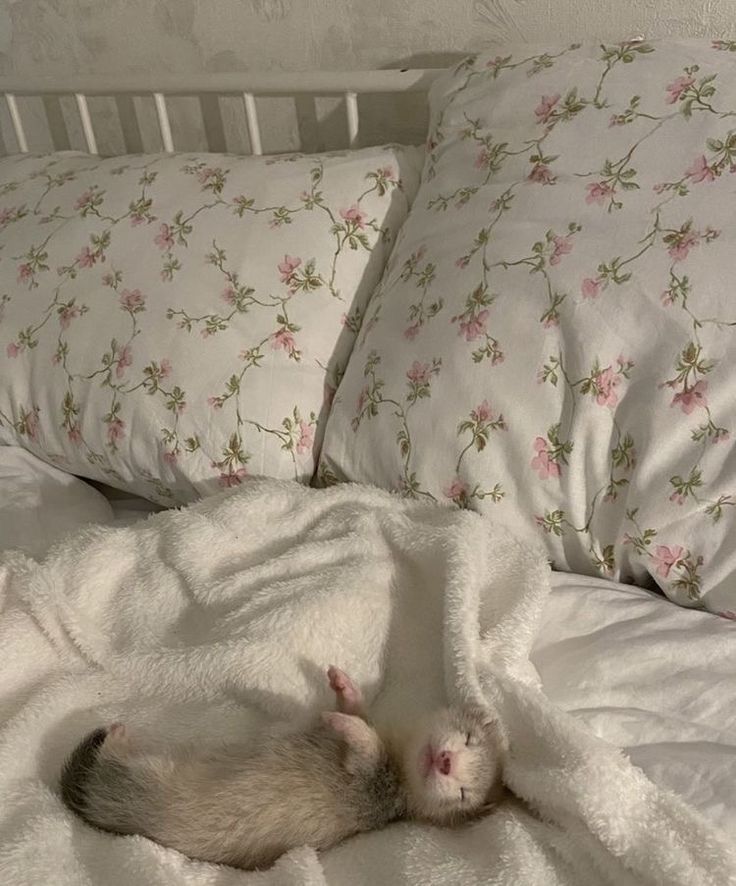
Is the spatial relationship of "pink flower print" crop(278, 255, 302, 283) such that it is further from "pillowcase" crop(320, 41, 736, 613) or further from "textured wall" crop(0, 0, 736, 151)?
"textured wall" crop(0, 0, 736, 151)

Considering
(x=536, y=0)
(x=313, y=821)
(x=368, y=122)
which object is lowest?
(x=313, y=821)

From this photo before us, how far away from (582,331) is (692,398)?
0.12 meters

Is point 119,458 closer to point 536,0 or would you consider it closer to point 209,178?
point 209,178

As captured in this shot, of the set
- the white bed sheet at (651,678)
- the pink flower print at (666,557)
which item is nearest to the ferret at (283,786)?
the white bed sheet at (651,678)

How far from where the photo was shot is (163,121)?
49.9 inches

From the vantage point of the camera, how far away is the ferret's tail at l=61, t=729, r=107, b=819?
0.63m

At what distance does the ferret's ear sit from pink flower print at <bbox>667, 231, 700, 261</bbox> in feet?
1.61

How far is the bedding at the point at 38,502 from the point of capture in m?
0.95

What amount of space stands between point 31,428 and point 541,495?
666mm

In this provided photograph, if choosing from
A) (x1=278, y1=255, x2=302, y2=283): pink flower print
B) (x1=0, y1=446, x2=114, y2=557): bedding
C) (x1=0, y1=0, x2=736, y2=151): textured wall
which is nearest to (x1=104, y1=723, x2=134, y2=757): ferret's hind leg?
(x1=0, y1=446, x2=114, y2=557): bedding

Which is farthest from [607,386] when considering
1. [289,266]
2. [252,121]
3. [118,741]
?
[252,121]

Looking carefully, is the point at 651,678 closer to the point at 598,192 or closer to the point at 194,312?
the point at 598,192

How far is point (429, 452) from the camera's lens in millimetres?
804

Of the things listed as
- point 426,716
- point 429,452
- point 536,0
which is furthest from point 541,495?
point 536,0
